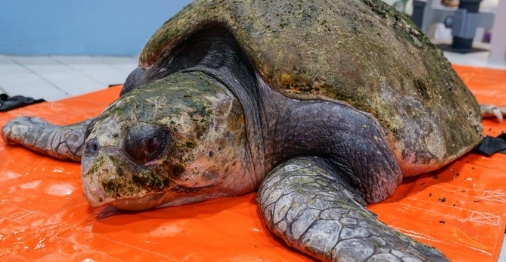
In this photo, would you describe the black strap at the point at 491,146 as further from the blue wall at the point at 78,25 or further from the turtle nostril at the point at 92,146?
the blue wall at the point at 78,25

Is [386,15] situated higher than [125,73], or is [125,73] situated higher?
[386,15]

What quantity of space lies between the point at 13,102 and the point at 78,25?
6.71ft

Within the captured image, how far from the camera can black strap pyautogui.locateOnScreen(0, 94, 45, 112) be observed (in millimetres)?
2795

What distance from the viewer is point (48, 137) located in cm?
209

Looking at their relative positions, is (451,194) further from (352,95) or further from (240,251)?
(240,251)

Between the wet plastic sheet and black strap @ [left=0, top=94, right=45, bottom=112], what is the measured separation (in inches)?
31.0

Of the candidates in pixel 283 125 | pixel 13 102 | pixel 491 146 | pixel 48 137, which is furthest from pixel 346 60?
pixel 13 102

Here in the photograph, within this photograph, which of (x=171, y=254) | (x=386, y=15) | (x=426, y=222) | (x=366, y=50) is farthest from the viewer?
(x=386, y=15)

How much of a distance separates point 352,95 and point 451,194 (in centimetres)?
61

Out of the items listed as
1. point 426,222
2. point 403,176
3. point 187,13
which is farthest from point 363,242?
point 187,13

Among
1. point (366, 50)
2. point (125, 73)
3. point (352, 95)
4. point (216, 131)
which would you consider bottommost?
point (125, 73)

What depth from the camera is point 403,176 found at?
1913mm

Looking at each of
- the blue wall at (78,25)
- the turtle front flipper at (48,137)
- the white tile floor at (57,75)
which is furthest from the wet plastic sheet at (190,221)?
the blue wall at (78,25)

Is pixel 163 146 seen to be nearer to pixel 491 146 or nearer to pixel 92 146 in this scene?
pixel 92 146
